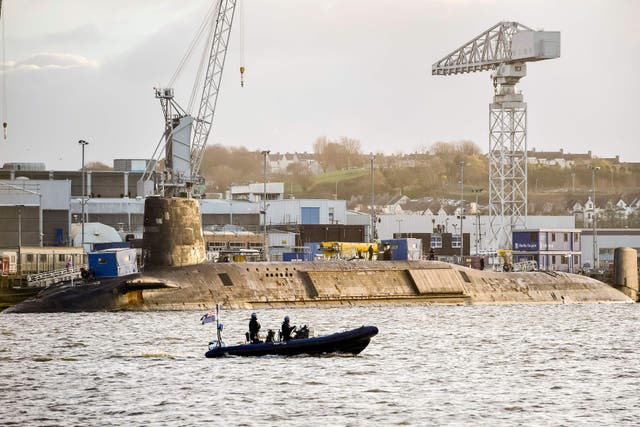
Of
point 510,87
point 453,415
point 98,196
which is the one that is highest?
point 510,87

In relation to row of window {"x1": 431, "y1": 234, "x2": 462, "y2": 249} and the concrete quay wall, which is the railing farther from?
row of window {"x1": 431, "y1": 234, "x2": 462, "y2": 249}

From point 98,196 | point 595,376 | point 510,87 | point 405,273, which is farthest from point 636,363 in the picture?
point 98,196

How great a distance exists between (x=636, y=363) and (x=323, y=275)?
36193 millimetres

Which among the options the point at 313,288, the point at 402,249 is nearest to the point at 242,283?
the point at 313,288

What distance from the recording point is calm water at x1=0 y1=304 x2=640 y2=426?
46.6m

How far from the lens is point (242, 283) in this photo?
9212 cm

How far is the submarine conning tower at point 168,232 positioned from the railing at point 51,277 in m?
7.91

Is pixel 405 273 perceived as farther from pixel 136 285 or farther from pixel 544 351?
pixel 544 351

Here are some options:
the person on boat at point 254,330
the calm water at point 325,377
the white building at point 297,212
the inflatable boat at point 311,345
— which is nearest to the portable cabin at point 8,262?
the calm water at point 325,377

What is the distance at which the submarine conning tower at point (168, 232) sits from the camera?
90.8m

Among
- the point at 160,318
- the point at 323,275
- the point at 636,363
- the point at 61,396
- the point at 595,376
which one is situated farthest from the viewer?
the point at 323,275

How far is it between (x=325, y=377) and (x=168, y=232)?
37.7 metres

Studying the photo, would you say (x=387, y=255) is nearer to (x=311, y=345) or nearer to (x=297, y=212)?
(x=311, y=345)

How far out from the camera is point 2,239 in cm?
12238
